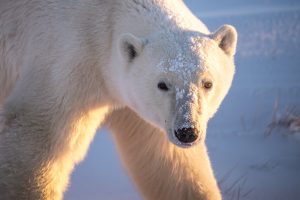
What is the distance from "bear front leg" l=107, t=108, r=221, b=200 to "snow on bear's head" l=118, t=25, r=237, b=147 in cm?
53

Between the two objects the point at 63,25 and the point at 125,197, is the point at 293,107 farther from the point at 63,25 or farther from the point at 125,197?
the point at 63,25

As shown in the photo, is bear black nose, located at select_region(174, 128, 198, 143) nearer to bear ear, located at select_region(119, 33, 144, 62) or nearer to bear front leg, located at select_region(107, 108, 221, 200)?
bear ear, located at select_region(119, 33, 144, 62)

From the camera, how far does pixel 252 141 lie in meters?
5.01

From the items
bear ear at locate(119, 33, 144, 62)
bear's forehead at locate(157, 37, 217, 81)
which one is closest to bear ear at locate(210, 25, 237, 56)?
bear's forehead at locate(157, 37, 217, 81)

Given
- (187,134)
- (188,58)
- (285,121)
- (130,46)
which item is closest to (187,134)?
(187,134)

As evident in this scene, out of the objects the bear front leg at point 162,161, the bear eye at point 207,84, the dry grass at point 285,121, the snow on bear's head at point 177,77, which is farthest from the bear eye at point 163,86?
the dry grass at point 285,121

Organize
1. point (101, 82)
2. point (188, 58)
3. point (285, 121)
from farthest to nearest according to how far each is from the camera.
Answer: point (285, 121)
point (101, 82)
point (188, 58)

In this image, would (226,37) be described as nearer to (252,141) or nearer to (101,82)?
(101,82)

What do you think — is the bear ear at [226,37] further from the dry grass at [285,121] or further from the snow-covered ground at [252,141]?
the dry grass at [285,121]

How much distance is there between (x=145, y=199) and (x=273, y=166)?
1075 mm

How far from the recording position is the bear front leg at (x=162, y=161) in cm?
391

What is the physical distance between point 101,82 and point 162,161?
2.44ft

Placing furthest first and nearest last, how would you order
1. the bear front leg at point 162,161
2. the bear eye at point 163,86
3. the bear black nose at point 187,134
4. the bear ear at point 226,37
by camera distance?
the bear front leg at point 162,161 → the bear ear at point 226,37 → the bear eye at point 163,86 → the bear black nose at point 187,134

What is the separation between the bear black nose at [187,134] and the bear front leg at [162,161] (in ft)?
2.75
